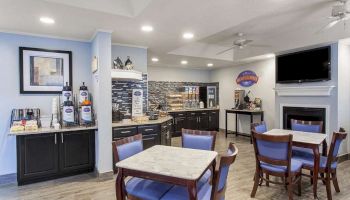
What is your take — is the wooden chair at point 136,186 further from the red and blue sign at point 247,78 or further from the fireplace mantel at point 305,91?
the red and blue sign at point 247,78

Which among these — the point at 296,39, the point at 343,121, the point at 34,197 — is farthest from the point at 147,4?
the point at 343,121

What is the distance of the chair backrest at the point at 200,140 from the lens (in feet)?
8.45

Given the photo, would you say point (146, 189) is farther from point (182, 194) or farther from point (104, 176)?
point (104, 176)

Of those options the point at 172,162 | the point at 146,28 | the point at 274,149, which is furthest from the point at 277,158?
the point at 146,28

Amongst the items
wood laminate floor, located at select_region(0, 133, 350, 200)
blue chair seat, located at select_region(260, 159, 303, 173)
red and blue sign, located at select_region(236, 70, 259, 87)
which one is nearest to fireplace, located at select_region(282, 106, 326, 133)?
wood laminate floor, located at select_region(0, 133, 350, 200)

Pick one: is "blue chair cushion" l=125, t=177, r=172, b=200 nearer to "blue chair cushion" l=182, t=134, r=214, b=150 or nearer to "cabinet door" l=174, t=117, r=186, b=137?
"blue chair cushion" l=182, t=134, r=214, b=150

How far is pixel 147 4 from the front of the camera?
8.19ft

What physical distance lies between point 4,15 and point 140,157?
104 inches

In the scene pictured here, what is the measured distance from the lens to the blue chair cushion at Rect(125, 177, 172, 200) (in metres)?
1.83

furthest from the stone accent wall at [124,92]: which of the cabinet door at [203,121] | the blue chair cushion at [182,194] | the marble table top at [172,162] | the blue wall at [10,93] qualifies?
the cabinet door at [203,121]

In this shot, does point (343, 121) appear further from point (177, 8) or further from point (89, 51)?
point (89, 51)

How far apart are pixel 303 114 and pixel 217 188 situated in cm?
400

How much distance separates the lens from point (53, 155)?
3.37m

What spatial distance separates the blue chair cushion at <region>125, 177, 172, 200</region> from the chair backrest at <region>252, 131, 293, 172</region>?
1.37 meters
